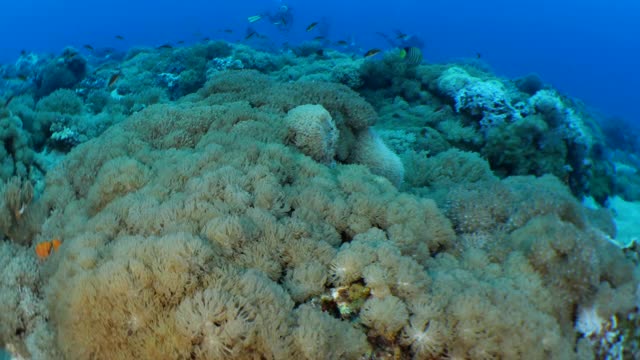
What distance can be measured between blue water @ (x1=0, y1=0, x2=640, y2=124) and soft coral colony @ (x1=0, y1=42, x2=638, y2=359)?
9032 cm

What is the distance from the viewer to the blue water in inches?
3893

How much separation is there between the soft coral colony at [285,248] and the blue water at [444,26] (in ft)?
296

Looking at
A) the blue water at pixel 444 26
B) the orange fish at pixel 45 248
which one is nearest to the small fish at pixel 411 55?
the orange fish at pixel 45 248

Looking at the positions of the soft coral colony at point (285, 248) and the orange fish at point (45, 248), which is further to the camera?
the orange fish at point (45, 248)

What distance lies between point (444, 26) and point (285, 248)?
13408cm

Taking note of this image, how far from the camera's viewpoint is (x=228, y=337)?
7.93 ft

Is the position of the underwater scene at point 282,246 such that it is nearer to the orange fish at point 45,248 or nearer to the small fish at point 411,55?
the orange fish at point 45,248

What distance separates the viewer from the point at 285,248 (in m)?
3.19

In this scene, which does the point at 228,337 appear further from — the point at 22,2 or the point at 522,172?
the point at 22,2

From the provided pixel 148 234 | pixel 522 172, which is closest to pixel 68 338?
pixel 148 234

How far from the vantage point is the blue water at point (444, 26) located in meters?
98.9

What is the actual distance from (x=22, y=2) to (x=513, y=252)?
17103cm

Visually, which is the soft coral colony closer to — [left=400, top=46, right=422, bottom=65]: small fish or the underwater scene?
the underwater scene

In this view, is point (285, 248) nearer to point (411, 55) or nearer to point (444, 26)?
point (411, 55)
